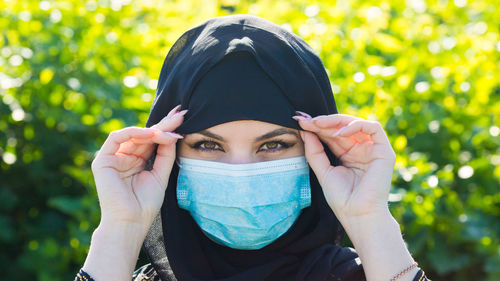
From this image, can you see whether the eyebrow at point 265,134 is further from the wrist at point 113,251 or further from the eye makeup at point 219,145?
the wrist at point 113,251

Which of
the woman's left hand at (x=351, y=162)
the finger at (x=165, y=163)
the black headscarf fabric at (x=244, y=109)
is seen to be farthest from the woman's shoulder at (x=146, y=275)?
the woman's left hand at (x=351, y=162)

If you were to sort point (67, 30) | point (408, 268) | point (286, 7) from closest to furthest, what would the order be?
point (408, 268) → point (67, 30) → point (286, 7)

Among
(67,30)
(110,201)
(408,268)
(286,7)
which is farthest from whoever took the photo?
(286,7)

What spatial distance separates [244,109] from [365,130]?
0.48m

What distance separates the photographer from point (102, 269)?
231cm

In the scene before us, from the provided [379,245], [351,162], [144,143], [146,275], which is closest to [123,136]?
[144,143]

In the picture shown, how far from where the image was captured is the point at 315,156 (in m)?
2.46

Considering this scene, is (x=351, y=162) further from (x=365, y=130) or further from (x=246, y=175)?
(x=246, y=175)

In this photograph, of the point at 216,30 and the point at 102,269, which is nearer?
the point at 102,269

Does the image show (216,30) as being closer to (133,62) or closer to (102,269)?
(102,269)

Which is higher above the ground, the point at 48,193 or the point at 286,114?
the point at 286,114

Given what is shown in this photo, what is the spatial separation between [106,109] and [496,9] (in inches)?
106

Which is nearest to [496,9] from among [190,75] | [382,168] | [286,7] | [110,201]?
[286,7]

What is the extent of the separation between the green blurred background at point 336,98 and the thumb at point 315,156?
65 cm
